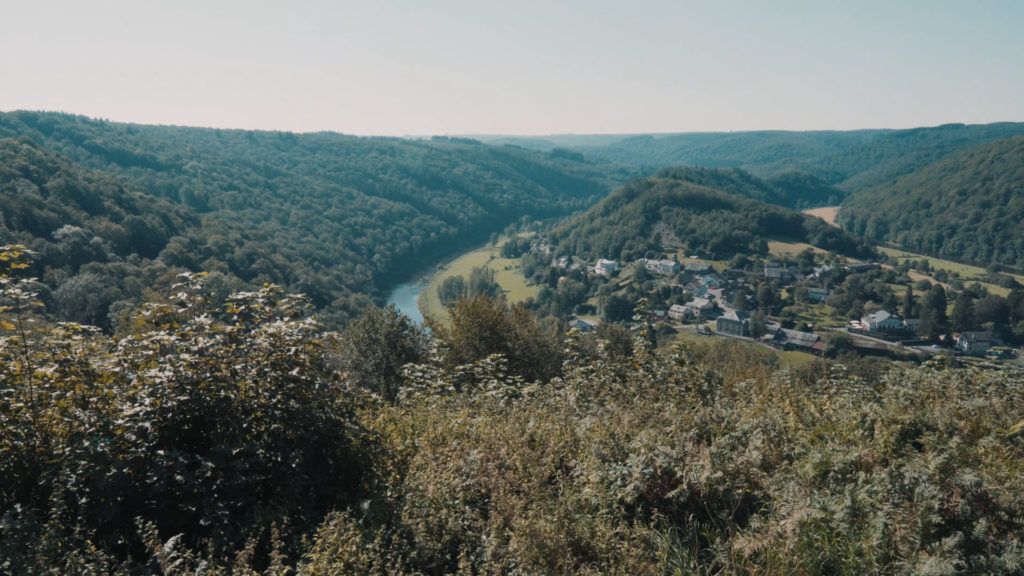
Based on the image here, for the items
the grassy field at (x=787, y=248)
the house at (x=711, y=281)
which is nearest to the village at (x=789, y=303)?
the house at (x=711, y=281)

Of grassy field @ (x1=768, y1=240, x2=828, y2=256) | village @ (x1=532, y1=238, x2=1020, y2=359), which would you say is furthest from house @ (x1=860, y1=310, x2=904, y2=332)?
grassy field @ (x1=768, y1=240, x2=828, y2=256)

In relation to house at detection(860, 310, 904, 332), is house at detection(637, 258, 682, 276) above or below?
above

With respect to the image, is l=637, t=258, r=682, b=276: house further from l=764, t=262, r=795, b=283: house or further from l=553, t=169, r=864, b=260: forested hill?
l=764, t=262, r=795, b=283: house

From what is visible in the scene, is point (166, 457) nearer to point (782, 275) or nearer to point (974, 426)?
point (974, 426)

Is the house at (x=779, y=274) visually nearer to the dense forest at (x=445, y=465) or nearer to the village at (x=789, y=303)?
the village at (x=789, y=303)

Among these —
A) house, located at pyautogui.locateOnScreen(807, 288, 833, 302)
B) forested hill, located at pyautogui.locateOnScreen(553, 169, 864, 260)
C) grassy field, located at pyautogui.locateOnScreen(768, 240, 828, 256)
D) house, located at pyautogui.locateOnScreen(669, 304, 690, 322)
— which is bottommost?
house, located at pyautogui.locateOnScreen(669, 304, 690, 322)

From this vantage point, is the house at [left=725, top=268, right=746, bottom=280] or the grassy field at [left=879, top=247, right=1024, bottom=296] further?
the house at [left=725, top=268, right=746, bottom=280]

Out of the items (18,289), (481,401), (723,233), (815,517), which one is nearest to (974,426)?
(815,517)

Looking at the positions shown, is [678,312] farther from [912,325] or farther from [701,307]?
[912,325]
